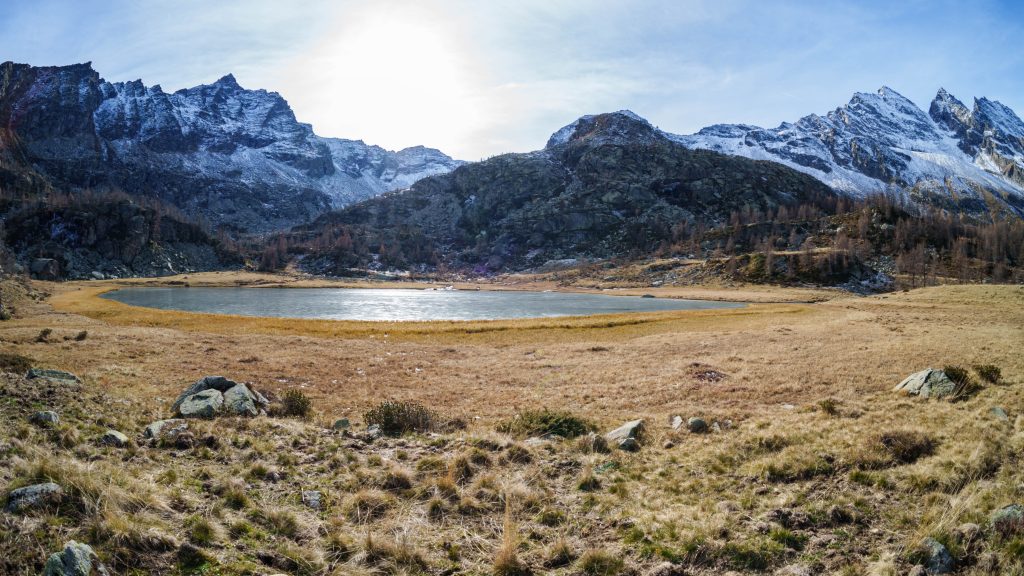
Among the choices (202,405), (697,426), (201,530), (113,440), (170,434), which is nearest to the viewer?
(201,530)

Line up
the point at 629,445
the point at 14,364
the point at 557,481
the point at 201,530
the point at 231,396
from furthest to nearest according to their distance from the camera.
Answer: the point at 14,364 → the point at 231,396 → the point at 629,445 → the point at 557,481 → the point at 201,530

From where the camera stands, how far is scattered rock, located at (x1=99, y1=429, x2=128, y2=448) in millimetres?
11953

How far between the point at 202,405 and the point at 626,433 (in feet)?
50.7

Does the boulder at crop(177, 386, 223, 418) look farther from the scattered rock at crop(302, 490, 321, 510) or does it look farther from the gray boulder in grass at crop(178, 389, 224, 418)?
the scattered rock at crop(302, 490, 321, 510)

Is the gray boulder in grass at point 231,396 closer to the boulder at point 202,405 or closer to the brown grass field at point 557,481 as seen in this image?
the boulder at point 202,405

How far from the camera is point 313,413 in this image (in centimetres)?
2027

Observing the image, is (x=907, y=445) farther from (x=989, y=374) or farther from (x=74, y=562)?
(x=74, y=562)

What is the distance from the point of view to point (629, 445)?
15.9 m

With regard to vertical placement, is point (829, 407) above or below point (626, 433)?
above

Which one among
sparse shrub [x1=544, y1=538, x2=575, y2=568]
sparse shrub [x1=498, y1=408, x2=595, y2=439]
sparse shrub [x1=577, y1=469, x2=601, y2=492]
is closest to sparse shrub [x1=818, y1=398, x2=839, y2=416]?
sparse shrub [x1=498, y1=408, x2=595, y2=439]

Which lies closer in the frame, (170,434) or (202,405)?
(170,434)

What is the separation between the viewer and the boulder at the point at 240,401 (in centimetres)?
1811

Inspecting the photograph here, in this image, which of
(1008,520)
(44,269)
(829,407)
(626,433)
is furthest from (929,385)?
(44,269)

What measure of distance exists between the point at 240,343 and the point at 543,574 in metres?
40.7
